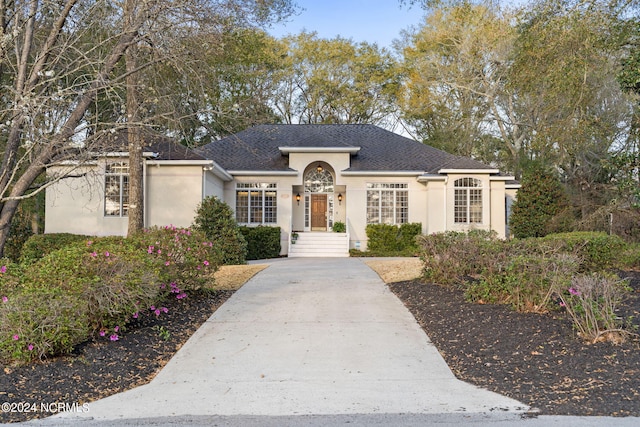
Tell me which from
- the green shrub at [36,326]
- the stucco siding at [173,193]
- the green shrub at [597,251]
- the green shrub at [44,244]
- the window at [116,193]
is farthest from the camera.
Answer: the window at [116,193]

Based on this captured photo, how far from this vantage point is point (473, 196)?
2194cm

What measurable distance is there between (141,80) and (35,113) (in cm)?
416

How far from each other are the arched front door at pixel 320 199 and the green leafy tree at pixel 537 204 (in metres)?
7.81

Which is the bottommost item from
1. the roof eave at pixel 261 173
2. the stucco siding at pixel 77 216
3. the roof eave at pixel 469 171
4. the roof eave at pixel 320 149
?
the stucco siding at pixel 77 216

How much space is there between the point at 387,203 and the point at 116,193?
35.2 ft

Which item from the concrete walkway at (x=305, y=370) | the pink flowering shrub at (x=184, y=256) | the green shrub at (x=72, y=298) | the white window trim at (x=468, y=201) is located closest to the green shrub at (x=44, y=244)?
the pink flowering shrub at (x=184, y=256)

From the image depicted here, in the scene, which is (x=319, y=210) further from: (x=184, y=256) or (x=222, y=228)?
(x=184, y=256)

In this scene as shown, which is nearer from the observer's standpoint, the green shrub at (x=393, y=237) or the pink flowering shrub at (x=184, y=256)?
the pink flowering shrub at (x=184, y=256)

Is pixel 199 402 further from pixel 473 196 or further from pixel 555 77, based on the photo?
pixel 473 196

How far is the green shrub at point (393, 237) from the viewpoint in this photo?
21.6 meters

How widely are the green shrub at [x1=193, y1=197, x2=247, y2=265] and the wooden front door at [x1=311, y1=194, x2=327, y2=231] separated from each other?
7052 mm

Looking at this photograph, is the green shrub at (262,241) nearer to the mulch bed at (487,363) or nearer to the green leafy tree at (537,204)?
the green leafy tree at (537,204)

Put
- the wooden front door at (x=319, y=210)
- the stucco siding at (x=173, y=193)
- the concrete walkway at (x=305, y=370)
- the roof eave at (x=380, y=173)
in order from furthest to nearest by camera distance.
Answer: the wooden front door at (x=319, y=210), the roof eave at (x=380, y=173), the stucco siding at (x=173, y=193), the concrete walkway at (x=305, y=370)

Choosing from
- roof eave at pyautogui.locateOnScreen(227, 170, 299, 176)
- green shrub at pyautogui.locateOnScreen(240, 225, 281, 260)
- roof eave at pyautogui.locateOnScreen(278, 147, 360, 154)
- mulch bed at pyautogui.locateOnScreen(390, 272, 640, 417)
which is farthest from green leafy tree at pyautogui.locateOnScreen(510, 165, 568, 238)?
mulch bed at pyautogui.locateOnScreen(390, 272, 640, 417)
